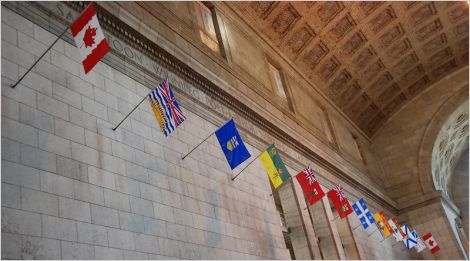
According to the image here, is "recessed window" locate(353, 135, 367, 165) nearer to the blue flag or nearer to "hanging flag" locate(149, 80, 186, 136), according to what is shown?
the blue flag

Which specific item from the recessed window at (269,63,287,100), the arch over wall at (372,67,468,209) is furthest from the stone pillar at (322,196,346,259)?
the arch over wall at (372,67,468,209)

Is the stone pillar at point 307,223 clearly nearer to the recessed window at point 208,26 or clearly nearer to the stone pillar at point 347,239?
the stone pillar at point 347,239

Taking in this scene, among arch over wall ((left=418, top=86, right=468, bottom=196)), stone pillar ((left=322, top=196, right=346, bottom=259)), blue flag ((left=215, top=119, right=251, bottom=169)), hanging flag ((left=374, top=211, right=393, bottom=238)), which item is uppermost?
arch over wall ((left=418, top=86, right=468, bottom=196))

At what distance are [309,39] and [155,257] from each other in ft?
47.1

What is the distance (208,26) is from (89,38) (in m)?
8.49

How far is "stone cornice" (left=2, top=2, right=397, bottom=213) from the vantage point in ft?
32.1

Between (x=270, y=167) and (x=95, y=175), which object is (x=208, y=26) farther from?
(x=95, y=175)

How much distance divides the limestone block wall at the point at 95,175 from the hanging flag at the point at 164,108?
803 mm

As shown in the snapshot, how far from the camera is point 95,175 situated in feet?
25.5

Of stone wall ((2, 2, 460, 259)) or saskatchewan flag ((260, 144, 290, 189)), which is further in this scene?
saskatchewan flag ((260, 144, 290, 189))

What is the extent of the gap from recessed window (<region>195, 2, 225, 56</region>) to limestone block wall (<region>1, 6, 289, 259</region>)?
4.06 m

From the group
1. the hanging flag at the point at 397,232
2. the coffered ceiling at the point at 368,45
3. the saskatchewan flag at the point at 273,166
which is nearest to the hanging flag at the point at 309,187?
the saskatchewan flag at the point at 273,166

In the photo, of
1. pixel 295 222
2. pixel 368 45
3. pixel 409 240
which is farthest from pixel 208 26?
pixel 368 45

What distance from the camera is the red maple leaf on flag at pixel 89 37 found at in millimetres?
6973
